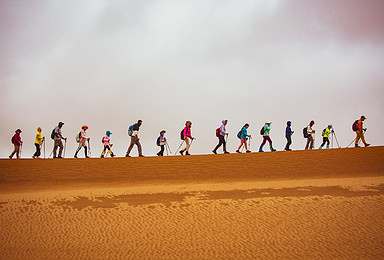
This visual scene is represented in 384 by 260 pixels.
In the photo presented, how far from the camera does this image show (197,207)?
9.34m

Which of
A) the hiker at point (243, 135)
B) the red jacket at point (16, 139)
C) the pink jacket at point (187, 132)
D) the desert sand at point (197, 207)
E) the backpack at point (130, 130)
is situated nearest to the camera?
the desert sand at point (197, 207)

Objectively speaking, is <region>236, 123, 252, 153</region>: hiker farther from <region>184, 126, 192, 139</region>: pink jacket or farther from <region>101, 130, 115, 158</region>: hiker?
<region>101, 130, 115, 158</region>: hiker

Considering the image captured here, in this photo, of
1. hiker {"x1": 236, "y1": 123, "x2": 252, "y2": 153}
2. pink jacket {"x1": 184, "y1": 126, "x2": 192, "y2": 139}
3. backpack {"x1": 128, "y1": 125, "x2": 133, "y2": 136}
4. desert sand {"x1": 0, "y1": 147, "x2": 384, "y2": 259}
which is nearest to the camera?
desert sand {"x1": 0, "y1": 147, "x2": 384, "y2": 259}

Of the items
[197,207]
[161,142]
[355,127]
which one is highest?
[355,127]

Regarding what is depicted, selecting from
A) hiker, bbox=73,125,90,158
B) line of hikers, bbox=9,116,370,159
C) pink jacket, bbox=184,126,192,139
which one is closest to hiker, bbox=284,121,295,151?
line of hikers, bbox=9,116,370,159

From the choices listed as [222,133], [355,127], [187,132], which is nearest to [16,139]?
[187,132]

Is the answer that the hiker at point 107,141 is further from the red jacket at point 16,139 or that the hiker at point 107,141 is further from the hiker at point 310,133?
the hiker at point 310,133

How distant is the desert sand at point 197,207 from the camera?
6.55 m

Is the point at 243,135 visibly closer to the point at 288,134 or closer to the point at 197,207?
the point at 288,134

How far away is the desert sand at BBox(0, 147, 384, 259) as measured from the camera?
258 inches

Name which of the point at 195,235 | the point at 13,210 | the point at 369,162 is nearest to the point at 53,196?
the point at 13,210

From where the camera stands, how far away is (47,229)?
26.0ft

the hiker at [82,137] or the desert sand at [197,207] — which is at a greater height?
the hiker at [82,137]

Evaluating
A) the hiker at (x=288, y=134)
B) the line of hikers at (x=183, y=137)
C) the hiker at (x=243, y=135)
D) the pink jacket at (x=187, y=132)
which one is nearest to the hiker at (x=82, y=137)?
the line of hikers at (x=183, y=137)
